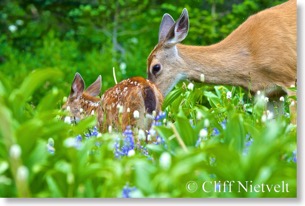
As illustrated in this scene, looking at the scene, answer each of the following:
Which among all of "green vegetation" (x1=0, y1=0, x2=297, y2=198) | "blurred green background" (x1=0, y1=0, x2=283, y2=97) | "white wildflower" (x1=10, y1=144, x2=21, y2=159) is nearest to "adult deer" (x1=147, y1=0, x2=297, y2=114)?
"green vegetation" (x1=0, y1=0, x2=297, y2=198)

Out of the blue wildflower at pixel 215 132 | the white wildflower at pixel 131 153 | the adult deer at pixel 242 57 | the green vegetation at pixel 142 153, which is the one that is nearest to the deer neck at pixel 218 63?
the adult deer at pixel 242 57

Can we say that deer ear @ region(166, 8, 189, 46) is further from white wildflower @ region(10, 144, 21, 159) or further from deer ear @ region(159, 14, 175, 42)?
white wildflower @ region(10, 144, 21, 159)

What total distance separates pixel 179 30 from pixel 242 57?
0.63 meters

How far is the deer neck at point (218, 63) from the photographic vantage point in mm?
7762

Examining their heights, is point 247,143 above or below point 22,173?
below

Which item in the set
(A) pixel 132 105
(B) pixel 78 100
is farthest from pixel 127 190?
(B) pixel 78 100

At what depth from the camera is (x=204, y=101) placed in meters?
7.62

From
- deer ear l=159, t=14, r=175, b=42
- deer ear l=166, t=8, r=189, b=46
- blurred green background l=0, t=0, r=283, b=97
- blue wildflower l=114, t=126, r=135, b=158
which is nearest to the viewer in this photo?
blue wildflower l=114, t=126, r=135, b=158

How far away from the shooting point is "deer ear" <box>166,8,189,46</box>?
7.36 meters

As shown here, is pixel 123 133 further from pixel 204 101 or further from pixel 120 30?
pixel 120 30

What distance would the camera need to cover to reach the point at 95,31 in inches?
425

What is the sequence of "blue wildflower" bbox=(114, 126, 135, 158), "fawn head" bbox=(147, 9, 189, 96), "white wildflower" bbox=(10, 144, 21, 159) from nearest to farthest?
"white wildflower" bbox=(10, 144, 21, 159), "blue wildflower" bbox=(114, 126, 135, 158), "fawn head" bbox=(147, 9, 189, 96)

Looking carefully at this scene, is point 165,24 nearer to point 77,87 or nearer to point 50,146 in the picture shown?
point 77,87

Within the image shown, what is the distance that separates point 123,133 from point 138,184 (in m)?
1.36
